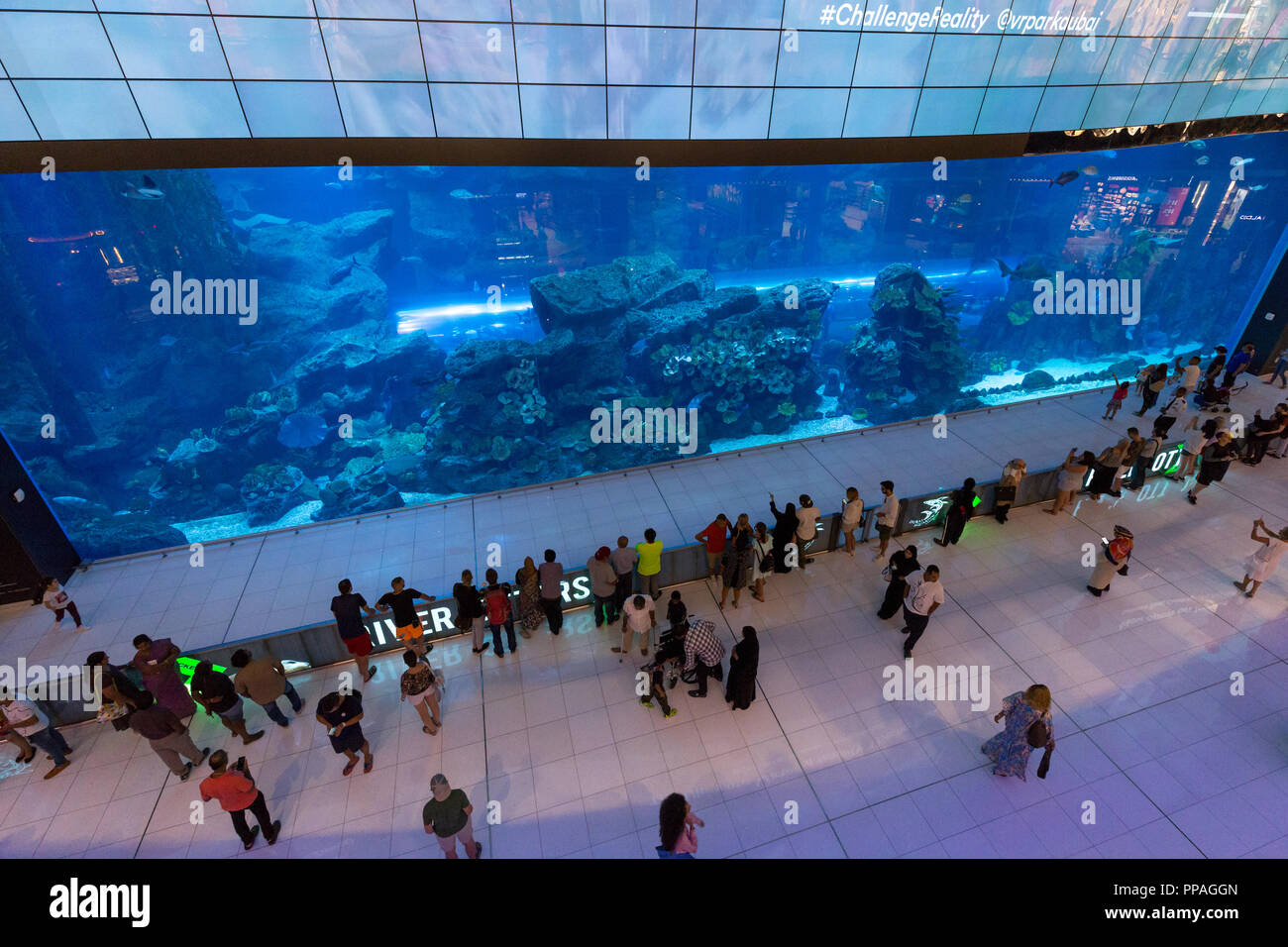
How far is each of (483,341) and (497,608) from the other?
19.1 metres

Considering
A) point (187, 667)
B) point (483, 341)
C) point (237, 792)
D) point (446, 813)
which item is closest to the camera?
point (446, 813)

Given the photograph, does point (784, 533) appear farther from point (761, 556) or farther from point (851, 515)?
point (851, 515)

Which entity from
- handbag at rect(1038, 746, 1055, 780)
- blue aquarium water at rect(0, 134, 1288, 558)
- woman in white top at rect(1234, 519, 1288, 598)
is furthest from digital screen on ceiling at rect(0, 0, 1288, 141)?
blue aquarium water at rect(0, 134, 1288, 558)

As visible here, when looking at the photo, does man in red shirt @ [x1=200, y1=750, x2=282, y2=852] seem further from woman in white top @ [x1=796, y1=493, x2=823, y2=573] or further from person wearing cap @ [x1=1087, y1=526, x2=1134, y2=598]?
person wearing cap @ [x1=1087, y1=526, x2=1134, y2=598]

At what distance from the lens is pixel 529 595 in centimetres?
688

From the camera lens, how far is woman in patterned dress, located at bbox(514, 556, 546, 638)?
6.84 m

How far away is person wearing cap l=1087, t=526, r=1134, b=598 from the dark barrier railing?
1.86 meters

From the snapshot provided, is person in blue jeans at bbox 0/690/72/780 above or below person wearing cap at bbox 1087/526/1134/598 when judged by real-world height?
below

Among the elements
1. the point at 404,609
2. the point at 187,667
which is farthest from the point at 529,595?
the point at 187,667

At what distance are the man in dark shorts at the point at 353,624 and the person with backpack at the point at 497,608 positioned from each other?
1425mm

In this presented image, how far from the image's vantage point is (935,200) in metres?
43.5

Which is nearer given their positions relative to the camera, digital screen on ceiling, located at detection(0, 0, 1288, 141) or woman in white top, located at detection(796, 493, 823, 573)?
digital screen on ceiling, located at detection(0, 0, 1288, 141)
